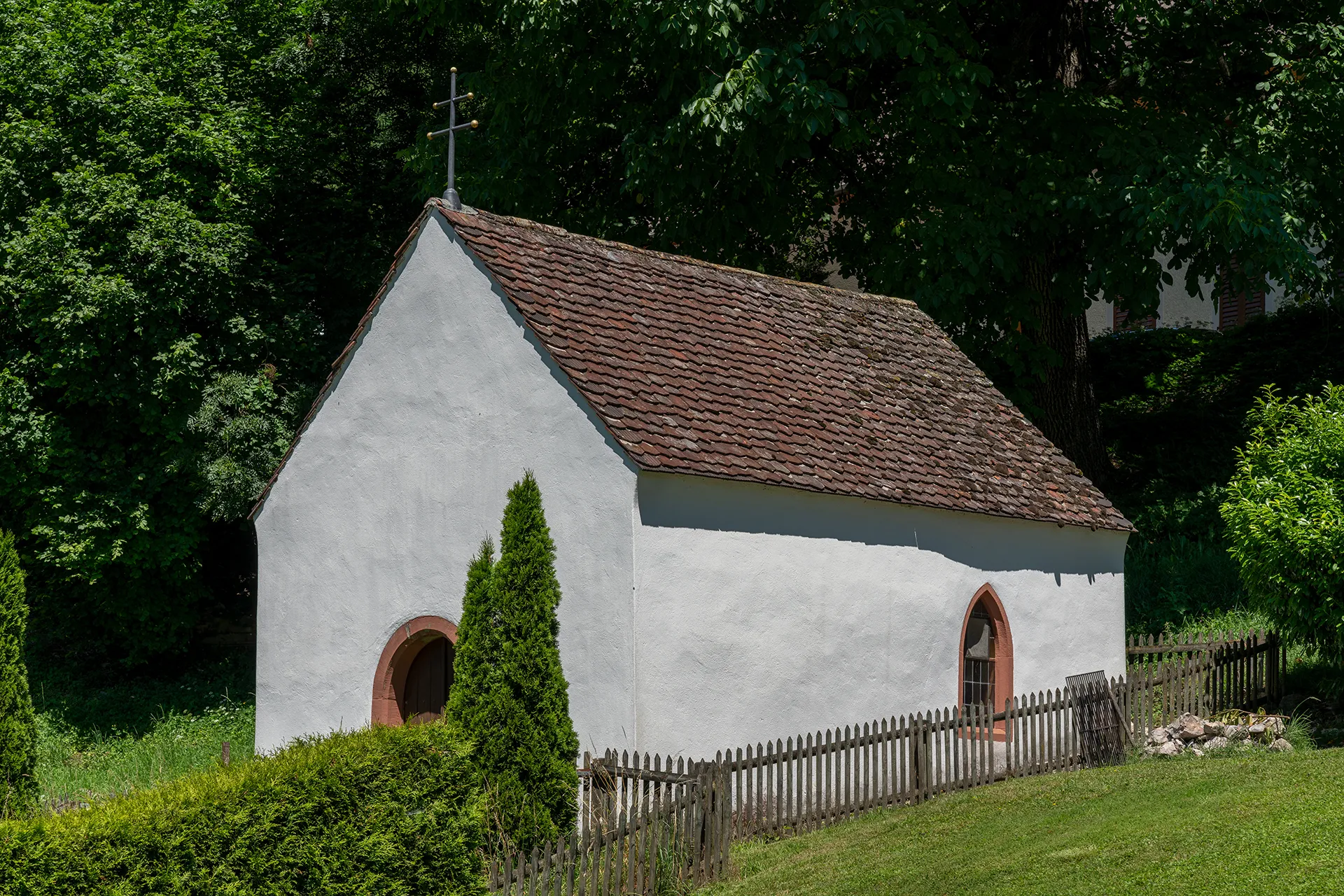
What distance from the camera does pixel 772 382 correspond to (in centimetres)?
1619

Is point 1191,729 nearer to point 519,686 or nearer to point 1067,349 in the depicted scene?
point 519,686

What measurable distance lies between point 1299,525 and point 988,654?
3.86m

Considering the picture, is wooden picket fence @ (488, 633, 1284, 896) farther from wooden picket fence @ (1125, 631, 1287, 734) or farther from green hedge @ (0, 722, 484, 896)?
green hedge @ (0, 722, 484, 896)

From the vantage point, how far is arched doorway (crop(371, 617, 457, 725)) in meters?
14.7

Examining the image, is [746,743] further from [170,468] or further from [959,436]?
[170,468]

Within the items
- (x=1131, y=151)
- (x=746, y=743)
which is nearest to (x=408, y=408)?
(x=746, y=743)

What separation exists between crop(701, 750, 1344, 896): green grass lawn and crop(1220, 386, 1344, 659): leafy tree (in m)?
2.10

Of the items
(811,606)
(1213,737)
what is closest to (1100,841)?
(811,606)

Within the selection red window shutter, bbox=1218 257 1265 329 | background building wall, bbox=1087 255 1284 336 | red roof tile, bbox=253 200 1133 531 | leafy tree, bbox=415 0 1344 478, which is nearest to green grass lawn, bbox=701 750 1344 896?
red roof tile, bbox=253 200 1133 531

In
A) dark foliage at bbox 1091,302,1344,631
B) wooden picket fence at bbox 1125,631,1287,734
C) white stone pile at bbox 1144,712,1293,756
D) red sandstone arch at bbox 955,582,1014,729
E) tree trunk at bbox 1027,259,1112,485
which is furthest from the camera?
tree trunk at bbox 1027,259,1112,485

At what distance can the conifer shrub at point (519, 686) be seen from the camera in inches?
467

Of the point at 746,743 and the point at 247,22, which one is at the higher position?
the point at 247,22

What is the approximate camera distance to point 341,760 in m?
10.4

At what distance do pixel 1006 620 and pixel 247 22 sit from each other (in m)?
21.0
